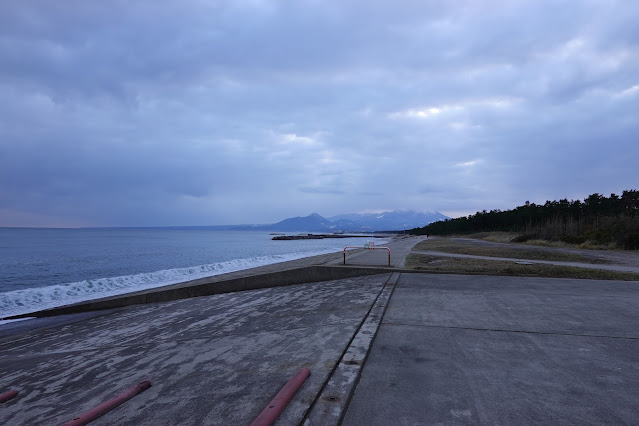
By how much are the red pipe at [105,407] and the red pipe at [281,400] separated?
5.79 feet

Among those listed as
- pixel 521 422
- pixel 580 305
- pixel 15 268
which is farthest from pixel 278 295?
pixel 15 268

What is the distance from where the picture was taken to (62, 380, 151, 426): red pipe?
3.24 meters

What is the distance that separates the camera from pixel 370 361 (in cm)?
432

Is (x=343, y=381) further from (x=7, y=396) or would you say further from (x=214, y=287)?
(x=214, y=287)

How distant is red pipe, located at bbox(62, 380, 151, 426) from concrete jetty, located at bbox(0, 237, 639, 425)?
0.08m

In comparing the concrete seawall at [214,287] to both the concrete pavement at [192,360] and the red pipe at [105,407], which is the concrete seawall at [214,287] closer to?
the concrete pavement at [192,360]

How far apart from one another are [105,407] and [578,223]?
50.4 meters

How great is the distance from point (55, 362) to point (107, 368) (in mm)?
2002

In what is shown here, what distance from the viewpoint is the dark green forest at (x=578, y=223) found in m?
27.4

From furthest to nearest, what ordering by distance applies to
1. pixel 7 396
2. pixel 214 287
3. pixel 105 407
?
1. pixel 214 287
2. pixel 7 396
3. pixel 105 407

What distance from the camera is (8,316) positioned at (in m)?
13.5

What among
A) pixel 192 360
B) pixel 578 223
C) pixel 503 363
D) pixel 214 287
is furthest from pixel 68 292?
pixel 578 223

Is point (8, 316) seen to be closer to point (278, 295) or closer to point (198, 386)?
point (278, 295)

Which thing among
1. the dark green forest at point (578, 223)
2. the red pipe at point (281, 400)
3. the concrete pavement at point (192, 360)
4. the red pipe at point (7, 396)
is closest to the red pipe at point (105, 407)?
the concrete pavement at point (192, 360)
